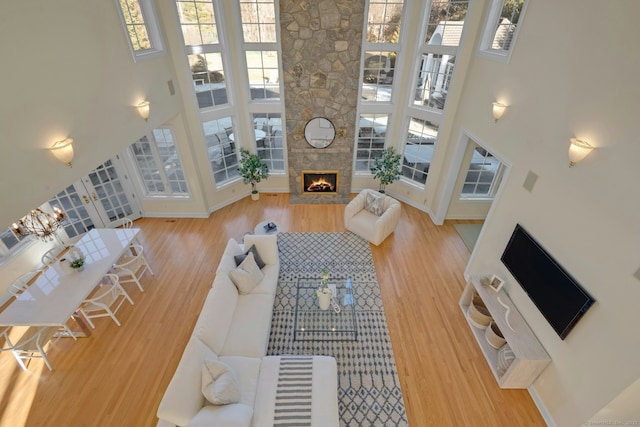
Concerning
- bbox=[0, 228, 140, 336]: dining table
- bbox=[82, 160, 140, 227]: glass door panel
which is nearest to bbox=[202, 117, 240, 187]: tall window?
bbox=[82, 160, 140, 227]: glass door panel

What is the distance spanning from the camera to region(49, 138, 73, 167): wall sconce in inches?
124

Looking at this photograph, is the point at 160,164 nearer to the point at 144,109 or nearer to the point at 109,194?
the point at 109,194

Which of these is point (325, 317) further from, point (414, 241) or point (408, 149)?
point (408, 149)

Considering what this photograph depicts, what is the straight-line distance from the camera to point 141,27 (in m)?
4.81

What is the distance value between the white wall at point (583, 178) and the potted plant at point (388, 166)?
2.80m

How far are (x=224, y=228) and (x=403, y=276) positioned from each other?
4.00 meters

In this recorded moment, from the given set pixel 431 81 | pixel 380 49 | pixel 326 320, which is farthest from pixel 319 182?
pixel 326 320

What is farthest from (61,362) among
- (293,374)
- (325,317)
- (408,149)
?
(408,149)

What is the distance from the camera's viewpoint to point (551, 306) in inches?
130

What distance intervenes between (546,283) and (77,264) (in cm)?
629

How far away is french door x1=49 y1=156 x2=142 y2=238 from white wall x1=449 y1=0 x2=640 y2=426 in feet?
24.3

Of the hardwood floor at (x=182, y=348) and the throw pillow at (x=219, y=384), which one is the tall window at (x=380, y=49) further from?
the throw pillow at (x=219, y=384)

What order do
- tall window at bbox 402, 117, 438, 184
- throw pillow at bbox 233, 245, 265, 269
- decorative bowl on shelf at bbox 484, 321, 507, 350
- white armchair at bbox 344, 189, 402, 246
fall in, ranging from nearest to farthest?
decorative bowl on shelf at bbox 484, 321, 507, 350 < throw pillow at bbox 233, 245, 265, 269 < white armchair at bbox 344, 189, 402, 246 < tall window at bbox 402, 117, 438, 184

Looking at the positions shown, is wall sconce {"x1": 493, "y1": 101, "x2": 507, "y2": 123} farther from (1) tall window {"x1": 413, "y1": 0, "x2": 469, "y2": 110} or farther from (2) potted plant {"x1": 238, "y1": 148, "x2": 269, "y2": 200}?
(2) potted plant {"x1": 238, "y1": 148, "x2": 269, "y2": 200}
